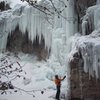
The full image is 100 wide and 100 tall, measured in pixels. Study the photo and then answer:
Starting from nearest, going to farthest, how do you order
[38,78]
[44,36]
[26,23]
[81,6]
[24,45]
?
[81,6] → [38,78] → [44,36] → [26,23] → [24,45]

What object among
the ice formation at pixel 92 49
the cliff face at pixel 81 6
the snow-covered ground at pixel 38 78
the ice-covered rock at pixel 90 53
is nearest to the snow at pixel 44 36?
the snow-covered ground at pixel 38 78

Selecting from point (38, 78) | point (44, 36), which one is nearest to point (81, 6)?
point (44, 36)

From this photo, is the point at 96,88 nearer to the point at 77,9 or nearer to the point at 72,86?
the point at 72,86

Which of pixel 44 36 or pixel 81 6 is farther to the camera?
pixel 44 36

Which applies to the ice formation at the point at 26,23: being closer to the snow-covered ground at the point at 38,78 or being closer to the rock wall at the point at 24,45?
the rock wall at the point at 24,45

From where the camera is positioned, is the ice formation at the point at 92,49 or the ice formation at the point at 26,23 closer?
the ice formation at the point at 92,49

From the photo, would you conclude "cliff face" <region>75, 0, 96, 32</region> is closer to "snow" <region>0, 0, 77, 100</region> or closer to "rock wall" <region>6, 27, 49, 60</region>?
"snow" <region>0, 0, 77, 100</region>

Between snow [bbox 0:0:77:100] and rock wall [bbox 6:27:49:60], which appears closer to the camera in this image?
snow [bbox 0:0:77:100]

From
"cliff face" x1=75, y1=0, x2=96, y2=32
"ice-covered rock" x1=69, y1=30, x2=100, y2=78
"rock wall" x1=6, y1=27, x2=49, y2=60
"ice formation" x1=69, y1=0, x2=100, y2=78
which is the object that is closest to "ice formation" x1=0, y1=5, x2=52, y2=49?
"rock wall" x1=6, y1=27, x2=49, y2=60

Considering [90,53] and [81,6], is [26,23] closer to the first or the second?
[81,6]

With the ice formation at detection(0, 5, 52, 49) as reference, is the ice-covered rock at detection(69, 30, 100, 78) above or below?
below

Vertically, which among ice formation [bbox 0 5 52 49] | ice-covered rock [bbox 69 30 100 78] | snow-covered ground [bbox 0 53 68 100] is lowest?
snow-covered ground [bbox 0 53 68 100]

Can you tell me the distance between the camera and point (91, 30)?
13.1 metres

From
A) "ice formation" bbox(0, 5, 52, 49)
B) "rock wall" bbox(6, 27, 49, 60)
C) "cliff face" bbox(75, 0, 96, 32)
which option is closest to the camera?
"cliff face" bbox(75, 0, 96, 32)
